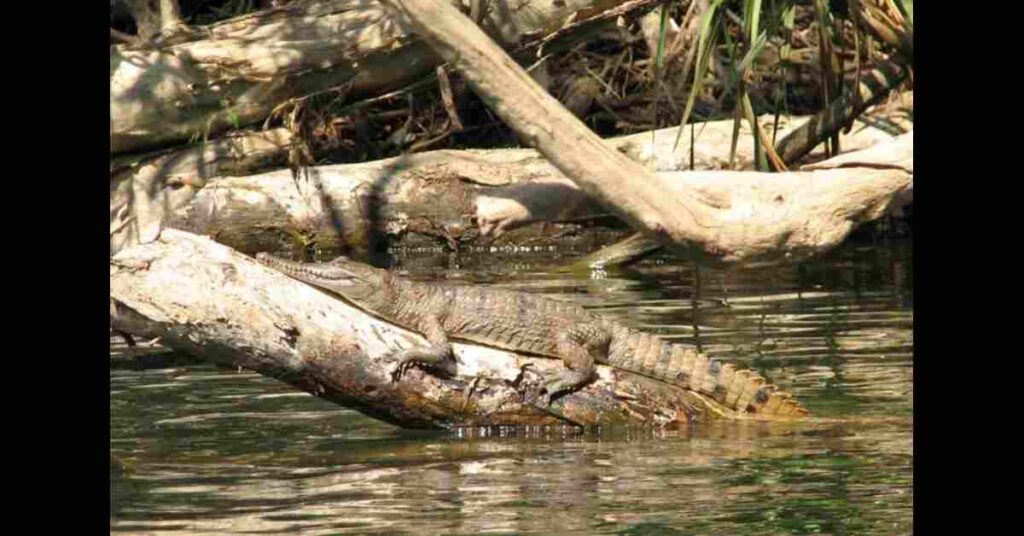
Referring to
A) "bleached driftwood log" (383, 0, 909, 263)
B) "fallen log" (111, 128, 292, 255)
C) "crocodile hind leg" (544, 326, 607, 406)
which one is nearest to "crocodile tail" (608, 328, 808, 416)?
"crocodile hind leg" (544, 326, 607, 406)

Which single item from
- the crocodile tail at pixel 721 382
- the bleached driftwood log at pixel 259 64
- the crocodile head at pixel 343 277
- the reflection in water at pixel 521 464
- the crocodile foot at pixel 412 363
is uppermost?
the bleached driftwood log at pixel 259 64

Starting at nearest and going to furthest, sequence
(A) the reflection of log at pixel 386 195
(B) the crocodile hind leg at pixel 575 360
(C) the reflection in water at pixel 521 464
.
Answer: (C) the reflection in water at pixel 521 464 < (B) the crocodile hind leg at pixel 575 360 < (A) the reflection of log at pixel 386 195

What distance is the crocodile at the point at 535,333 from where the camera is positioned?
731 cm

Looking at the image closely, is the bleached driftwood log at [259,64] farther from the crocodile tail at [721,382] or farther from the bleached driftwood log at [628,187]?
the crocodile tail at [721,382]

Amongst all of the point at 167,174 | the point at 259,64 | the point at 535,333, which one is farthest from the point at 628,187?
the point at 167,174

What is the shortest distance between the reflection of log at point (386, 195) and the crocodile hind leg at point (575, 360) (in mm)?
5175

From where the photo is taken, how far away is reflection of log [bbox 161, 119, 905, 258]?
13.1m

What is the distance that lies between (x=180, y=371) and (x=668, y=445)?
3251 mm

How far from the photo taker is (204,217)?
515 inches

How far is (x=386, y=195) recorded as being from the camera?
525 inches

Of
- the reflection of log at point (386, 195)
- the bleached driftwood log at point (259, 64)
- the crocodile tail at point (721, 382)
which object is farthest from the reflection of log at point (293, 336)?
the bleached driftwood log at point (259, 64)

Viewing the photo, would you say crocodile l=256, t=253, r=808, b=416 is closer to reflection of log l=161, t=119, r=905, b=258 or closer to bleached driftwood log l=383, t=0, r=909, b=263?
bleached driftwood log l=383, t=0, r=909, b=263

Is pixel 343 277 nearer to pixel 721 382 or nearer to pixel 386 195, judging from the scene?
pixel 721 382

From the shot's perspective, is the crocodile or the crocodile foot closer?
the crocodile foot
